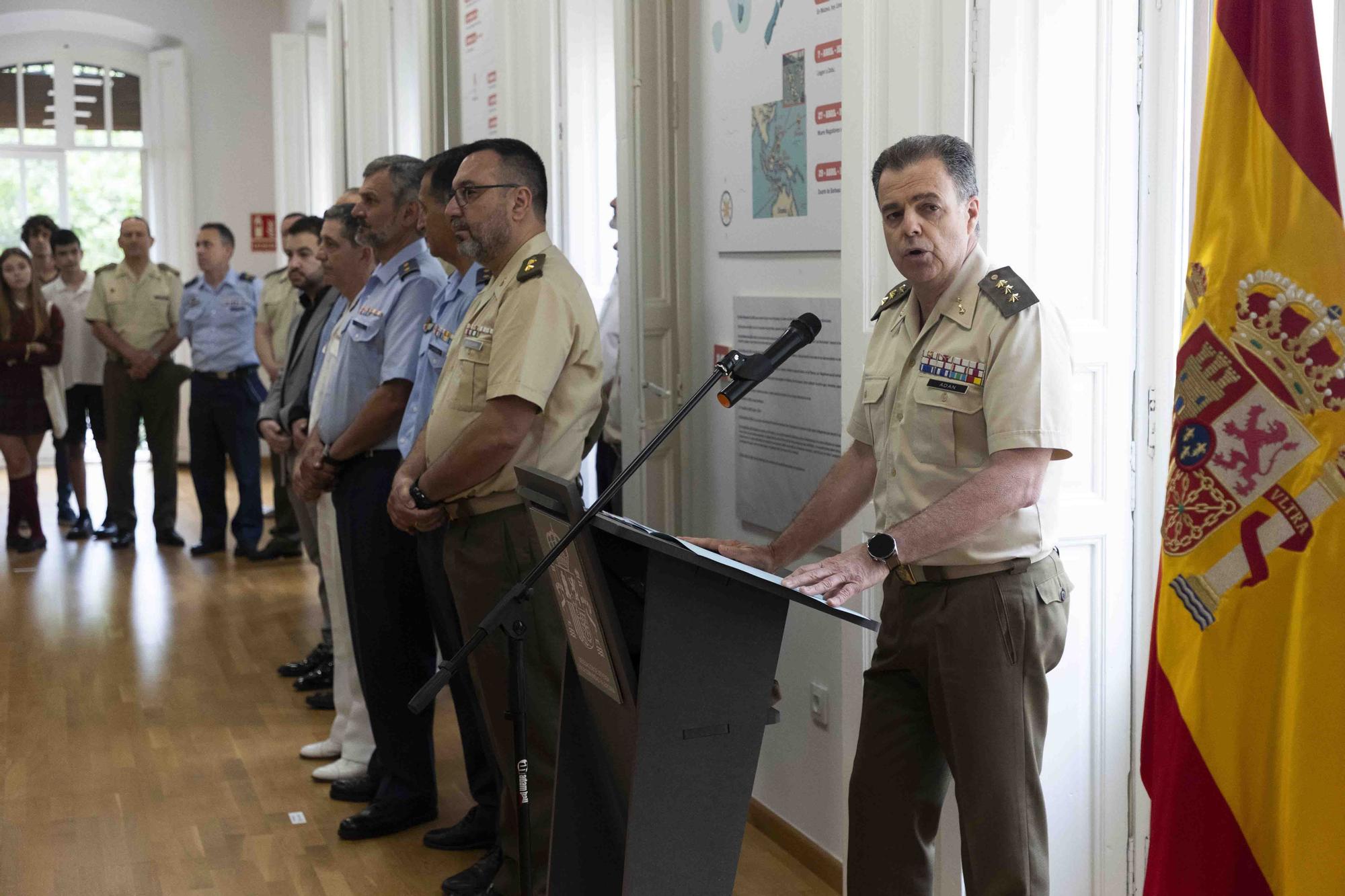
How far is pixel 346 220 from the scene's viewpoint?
415cm

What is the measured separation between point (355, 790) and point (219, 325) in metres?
4.36

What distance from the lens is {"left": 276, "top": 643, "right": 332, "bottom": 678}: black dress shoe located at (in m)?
5.31

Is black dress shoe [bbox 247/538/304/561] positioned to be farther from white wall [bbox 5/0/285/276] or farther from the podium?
the podium

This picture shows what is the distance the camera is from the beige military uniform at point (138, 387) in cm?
788

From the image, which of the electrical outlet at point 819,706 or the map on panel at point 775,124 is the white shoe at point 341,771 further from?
the map on panel at point 775,124

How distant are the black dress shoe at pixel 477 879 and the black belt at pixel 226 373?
494cm

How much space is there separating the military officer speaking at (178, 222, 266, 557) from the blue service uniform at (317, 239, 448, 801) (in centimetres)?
410

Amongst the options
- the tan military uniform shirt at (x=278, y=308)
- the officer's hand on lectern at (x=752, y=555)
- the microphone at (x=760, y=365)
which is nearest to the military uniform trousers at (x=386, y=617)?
the officer's hand on lectern at (x=752, y=555)

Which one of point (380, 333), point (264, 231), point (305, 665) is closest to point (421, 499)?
point (380, 333)

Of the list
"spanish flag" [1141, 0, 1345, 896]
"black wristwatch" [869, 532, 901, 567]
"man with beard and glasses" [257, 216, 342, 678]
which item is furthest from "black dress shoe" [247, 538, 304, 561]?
"spanish flag" [1141, 0, 1345, 896]

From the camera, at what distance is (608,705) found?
213cm

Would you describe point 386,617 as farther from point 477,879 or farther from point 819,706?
point 819,706

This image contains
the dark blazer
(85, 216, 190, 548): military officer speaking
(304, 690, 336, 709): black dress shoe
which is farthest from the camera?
(85, 216, 190, 548): military officer speaking

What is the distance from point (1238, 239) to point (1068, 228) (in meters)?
0.69
